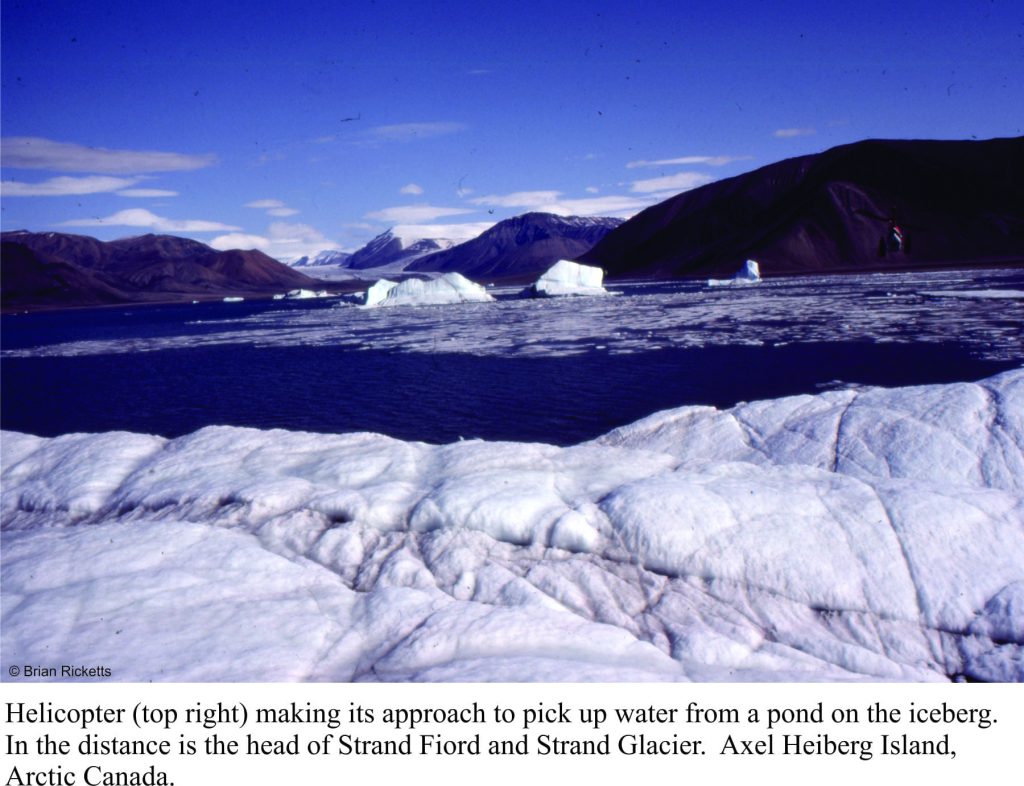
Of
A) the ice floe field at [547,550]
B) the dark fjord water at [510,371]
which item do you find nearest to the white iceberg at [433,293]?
the dark fjord water at [510,371]

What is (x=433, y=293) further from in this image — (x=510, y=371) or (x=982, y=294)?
(x=510, y=371)

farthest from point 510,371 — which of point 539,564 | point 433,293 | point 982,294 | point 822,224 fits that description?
point 822,224

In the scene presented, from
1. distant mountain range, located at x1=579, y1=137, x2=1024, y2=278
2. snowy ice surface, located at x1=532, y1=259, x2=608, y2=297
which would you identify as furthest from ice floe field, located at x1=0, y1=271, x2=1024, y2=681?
distant mountain range, located at x1=579, y1=137, x2=1024, y2=278

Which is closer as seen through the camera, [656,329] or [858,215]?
[656,329]

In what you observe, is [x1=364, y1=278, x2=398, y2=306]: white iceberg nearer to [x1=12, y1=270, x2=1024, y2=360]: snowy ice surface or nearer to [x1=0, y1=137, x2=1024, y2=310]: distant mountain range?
[x1=12, y1=270, x2=1024, y2=360]: snowy ice surface

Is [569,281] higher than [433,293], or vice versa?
[569,281]

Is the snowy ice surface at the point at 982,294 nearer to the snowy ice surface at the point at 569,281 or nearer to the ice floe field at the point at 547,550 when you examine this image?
the snowy ice surface at the point at 569,281
